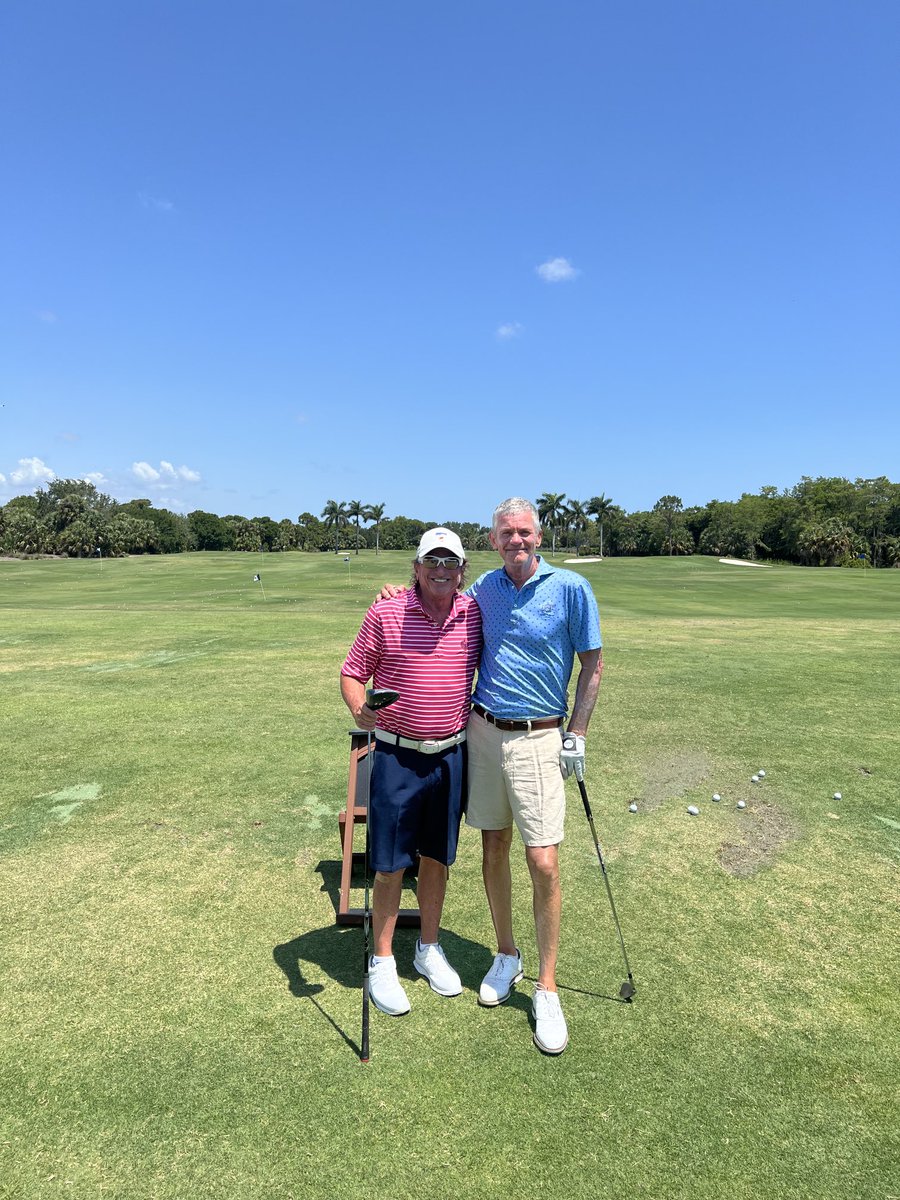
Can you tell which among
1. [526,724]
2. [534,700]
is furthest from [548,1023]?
[534,700]

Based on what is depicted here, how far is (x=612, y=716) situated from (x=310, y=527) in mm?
133579

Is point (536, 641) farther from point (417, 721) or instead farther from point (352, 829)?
point (352, 829)

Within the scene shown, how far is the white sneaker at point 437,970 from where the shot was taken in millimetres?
4094

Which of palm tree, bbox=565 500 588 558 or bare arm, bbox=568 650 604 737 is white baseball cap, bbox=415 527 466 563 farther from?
palm tree, bbox=565 500 588 558

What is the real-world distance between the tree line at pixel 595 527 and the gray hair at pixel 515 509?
265 feet

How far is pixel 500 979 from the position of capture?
4098mm

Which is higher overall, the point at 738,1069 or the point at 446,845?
the point at 446,845

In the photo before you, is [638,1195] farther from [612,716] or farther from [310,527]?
[310,527]

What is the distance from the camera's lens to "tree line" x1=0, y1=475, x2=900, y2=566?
297 ft

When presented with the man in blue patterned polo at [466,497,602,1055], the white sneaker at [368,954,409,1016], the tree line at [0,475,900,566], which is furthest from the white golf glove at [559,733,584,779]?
the tree line at [0,475,900,566]

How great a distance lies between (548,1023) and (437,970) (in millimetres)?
757

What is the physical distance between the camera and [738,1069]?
11.4 ft

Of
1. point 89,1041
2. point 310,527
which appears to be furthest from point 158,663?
point 310,527

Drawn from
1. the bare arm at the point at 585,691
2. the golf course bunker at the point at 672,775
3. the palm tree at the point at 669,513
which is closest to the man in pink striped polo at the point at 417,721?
the bare arm at the point at 585,691
